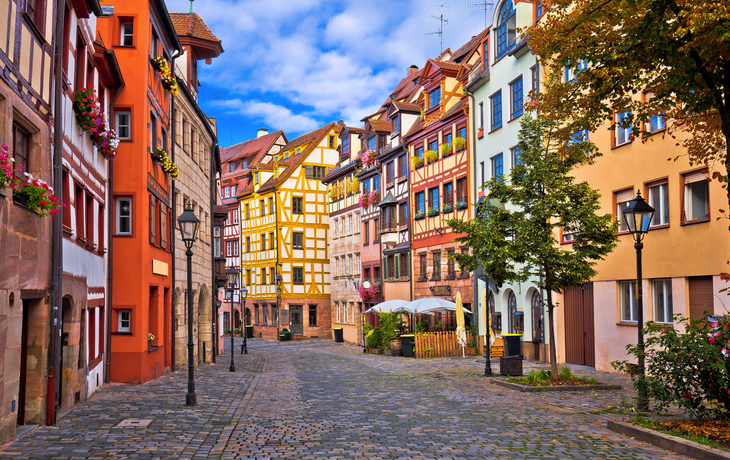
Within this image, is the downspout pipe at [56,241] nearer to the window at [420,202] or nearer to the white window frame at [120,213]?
the white window frame at [120,213]

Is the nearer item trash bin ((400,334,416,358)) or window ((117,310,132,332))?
window ((117,310,132,332))

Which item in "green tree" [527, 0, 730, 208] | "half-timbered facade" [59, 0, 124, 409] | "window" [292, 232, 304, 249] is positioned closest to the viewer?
"green tree" [527, 0, 730, 208]

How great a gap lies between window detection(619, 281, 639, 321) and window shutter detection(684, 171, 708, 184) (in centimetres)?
375

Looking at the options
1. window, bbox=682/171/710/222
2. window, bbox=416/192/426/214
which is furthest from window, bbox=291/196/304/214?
window, bbox=682/171/710/222

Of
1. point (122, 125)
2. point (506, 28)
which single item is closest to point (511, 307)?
point (506, 28)

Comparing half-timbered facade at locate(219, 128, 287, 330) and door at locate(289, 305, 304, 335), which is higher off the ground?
half-timbered facade at locate(219, 128, 287, 330)

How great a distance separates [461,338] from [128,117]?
53.4 feet

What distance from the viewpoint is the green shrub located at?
391 inches

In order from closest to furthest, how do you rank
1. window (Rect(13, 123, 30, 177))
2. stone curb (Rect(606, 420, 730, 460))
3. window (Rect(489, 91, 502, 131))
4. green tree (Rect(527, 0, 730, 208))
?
stone curb (Rect(606, 420, 730, 460)) → green tree (Rect(527, 0, 730, 208)) → window (Rect(13, 123, 30, 177)) → window (Rect(489, 91, 502, 131))

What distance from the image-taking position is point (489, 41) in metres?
32.5

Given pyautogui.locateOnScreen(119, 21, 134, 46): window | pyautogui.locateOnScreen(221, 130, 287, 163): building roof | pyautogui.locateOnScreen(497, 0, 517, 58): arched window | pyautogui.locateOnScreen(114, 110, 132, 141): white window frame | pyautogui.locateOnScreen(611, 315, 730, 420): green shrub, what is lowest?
pyautogui.locateOnScreen(611, 315, 730, 420): green shrub

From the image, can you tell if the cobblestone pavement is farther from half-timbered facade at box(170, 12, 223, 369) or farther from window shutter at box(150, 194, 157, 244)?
half-timbered facade at box(170, 12, 223, 369)

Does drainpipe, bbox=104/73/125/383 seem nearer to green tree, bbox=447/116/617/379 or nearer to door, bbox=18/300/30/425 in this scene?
door, bbox=18/300/30/425

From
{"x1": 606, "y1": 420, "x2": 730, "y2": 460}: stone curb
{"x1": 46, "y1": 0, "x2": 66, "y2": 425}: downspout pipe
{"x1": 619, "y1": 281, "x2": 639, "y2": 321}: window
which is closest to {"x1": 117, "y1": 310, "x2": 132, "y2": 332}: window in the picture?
{"x1": 46, "y1": 0, "x2": 66, "y2": 425}: downspout pipe
